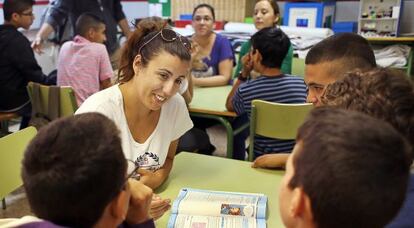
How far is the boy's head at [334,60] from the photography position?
1.51 meters

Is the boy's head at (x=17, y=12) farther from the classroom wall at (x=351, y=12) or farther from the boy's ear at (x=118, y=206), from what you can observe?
the boy's ear at (x=118, y=206)

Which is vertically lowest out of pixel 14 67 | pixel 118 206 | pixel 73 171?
pixel 14 67

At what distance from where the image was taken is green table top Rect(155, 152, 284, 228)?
144 cm

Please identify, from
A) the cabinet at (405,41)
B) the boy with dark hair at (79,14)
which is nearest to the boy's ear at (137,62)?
the boy with dark hair at (79,14)

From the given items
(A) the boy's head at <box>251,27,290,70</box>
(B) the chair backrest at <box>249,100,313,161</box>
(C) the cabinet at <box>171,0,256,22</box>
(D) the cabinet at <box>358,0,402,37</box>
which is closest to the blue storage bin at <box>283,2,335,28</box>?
(D) the cabinet at <box>358,0,402,37</box>

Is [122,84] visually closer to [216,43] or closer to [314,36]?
[216,43]

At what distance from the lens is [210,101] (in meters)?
2.74

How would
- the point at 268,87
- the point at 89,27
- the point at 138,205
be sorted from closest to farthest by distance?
1. the point at 138,205
2. the point at 268,87
3. the point at 89,27

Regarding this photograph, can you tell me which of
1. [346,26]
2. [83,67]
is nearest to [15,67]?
[83,67]

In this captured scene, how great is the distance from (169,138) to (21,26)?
7.64ft

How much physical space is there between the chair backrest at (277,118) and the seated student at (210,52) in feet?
3.49

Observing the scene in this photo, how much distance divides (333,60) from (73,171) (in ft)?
3.63

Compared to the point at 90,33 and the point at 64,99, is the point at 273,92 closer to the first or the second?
the point at 64,99

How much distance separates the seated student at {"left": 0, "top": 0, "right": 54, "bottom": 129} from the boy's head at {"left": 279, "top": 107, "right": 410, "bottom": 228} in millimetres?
2937
